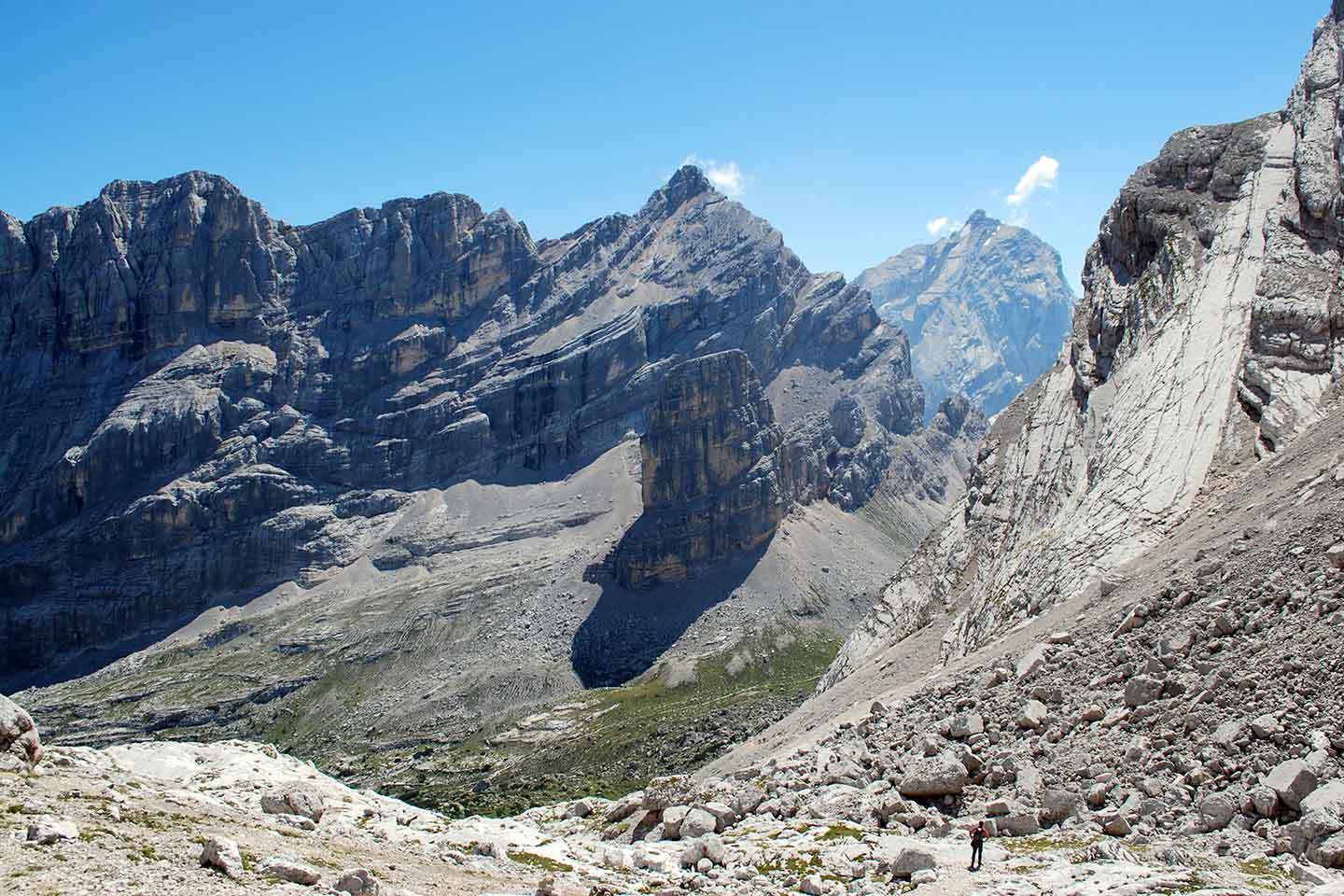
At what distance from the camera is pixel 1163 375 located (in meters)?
61.0

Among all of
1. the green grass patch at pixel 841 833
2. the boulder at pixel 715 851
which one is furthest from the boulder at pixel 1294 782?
the boulder at pixel 715 851

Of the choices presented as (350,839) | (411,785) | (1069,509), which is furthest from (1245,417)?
(411,785)

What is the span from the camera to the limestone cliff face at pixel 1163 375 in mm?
54031

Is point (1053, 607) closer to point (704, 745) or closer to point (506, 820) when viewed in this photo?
point (506, 820)

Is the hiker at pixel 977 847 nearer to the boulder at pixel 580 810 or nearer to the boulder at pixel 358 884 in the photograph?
the boulder at pixel 358 884

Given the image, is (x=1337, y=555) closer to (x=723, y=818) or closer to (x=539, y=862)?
(x=723, y=818)

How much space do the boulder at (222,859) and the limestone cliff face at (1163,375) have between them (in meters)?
37.2

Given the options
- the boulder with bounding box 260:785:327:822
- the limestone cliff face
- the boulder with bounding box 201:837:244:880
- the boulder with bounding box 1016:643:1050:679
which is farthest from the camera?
the limestone cliff face

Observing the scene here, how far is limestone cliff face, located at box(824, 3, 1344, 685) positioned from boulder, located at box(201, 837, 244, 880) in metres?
37.2

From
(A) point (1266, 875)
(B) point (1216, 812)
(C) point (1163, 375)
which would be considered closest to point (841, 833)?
(B) point (1216, 812)

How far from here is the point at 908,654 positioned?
217ft

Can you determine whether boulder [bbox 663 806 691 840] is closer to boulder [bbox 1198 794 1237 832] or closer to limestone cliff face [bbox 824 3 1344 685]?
limestone cliff face [bbox 824 3 1344 685]

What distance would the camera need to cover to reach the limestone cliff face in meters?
54.0

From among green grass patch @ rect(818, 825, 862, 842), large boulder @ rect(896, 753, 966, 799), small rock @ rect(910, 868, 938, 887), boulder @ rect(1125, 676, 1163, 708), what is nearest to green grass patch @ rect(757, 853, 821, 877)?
green grass patch @ rect(818, 825, 862, 842)
